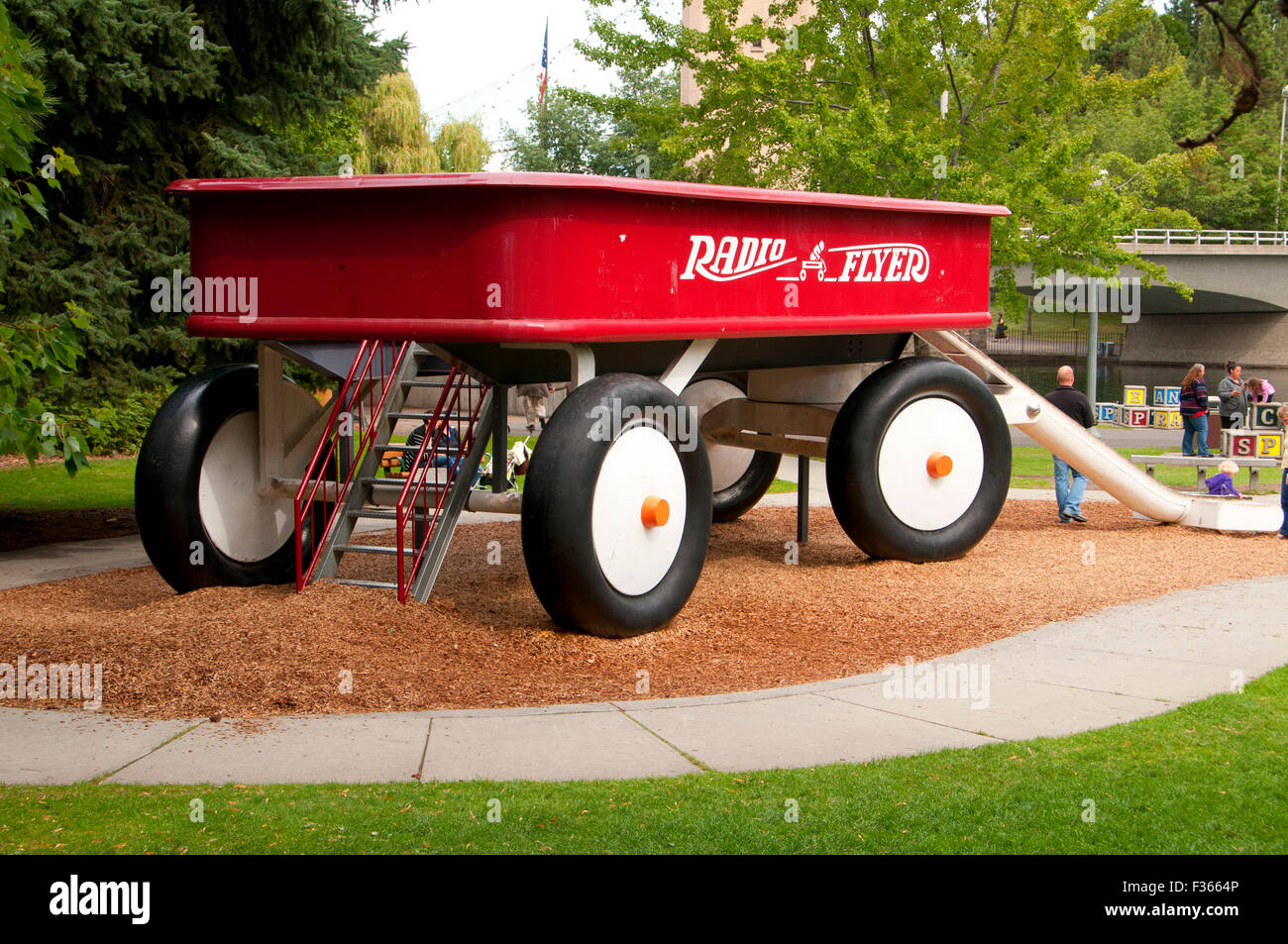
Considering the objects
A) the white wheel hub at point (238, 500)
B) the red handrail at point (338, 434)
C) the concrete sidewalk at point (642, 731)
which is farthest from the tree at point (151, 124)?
the concrete sidewalk at point (642, 731)

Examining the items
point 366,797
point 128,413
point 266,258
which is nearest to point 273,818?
point 366,797

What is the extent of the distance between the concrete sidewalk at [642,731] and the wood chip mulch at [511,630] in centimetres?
34

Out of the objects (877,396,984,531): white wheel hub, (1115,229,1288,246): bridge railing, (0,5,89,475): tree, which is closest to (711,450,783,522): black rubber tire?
(877,396,984,531): white wheel hub

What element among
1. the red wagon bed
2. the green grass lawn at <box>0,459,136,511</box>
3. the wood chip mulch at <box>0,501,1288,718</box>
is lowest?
the wood chip mulch at <box>0,501,1288,718</box>

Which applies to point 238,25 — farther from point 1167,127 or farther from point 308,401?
point 1167,127

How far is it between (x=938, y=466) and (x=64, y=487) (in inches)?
427

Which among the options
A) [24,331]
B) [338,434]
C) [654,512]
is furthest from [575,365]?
[24,331]

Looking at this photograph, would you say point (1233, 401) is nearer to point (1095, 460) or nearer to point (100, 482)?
point (1095, 460)

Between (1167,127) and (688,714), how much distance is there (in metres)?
53.4

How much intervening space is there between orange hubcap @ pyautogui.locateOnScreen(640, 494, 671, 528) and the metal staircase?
134 centimetres

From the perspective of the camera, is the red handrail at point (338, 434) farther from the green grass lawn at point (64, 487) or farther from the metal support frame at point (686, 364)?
the green grass lawn at point (64, 487)

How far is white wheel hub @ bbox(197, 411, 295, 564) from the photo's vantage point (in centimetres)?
897

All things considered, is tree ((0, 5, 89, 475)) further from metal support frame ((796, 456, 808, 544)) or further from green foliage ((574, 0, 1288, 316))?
green foliage ((574, 0, 1288, 316))

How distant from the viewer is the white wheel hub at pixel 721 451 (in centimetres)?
1279
